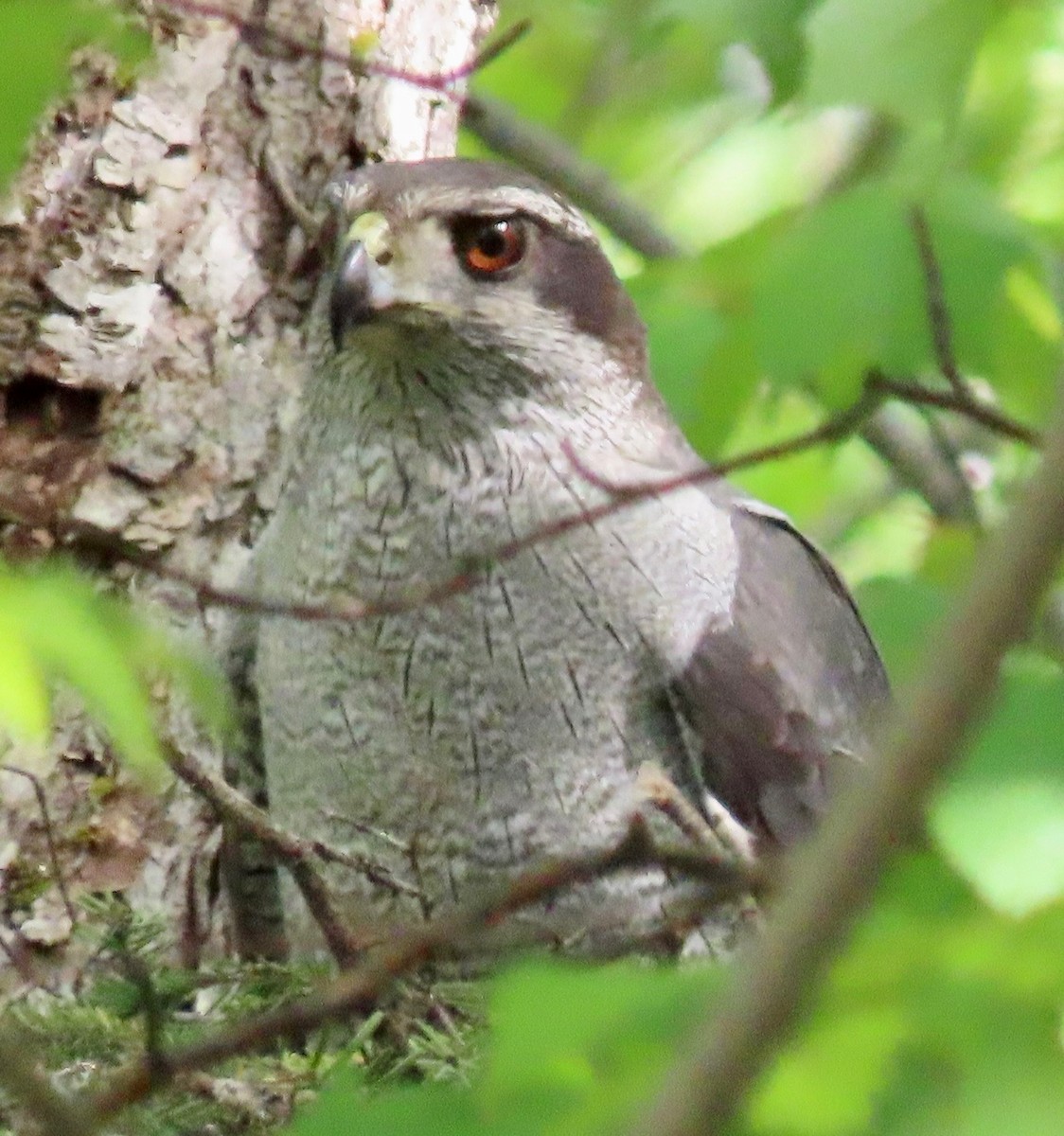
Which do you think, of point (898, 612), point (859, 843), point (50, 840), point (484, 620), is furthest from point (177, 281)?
point (859, 843)

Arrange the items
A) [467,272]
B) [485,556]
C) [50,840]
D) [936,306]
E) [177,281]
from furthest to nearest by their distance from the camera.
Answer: [177,281] → [467,272] → [50,840] → [485,556] → [936,306]

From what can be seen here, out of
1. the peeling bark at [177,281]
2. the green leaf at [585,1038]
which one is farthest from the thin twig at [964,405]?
the peeling bark at [177,281]

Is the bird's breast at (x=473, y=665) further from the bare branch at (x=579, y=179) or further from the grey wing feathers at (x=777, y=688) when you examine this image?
the bare branch at (x=579, y=179)

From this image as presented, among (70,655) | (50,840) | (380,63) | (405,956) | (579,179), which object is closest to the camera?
(70,655)

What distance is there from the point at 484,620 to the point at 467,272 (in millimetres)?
587

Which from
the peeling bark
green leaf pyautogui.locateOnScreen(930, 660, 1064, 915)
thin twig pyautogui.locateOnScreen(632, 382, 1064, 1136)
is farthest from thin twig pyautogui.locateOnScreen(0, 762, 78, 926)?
thin twig pyautogui.locateOnScreen(632, 382, 1064, 1136)

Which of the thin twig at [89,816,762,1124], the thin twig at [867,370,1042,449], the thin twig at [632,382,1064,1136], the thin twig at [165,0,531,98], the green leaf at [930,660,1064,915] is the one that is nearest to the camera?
the thin twig at [632,382,1064,1136]

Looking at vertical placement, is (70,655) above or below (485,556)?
above

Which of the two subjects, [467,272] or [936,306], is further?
[467,272]

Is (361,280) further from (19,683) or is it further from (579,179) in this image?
(579,179)

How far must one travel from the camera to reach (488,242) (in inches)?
120

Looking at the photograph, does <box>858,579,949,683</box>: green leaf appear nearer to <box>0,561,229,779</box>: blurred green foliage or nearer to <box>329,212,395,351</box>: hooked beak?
<box>329,212,395,351</box>: hooked beak

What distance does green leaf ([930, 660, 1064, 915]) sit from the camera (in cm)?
141

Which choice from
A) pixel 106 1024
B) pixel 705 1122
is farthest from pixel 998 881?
pixel 106 1024
